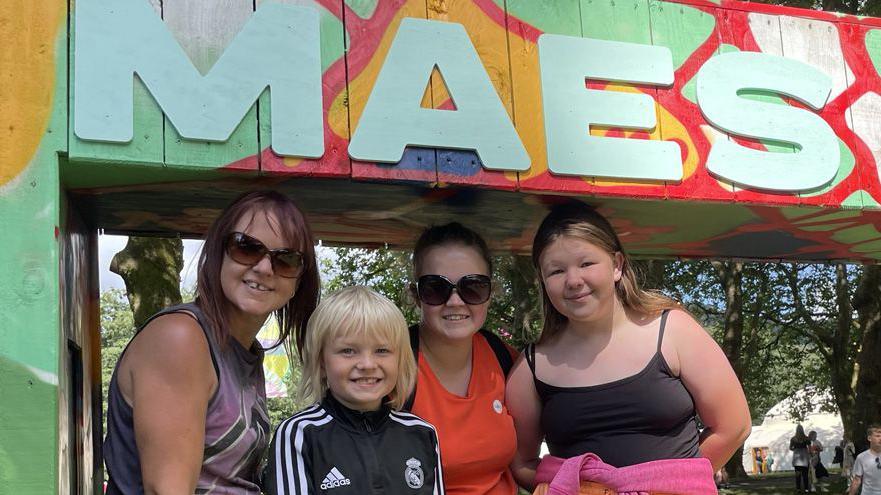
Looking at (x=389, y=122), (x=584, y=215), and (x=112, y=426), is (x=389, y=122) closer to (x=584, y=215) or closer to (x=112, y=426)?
(x=584, y=215)

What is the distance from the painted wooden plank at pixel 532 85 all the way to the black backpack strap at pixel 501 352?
0.71 metres

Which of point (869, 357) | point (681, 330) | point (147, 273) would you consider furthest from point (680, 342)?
point (869, 357)

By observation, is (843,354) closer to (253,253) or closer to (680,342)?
(680,342)

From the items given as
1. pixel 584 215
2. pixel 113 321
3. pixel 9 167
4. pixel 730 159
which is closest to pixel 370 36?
pixel 584 215

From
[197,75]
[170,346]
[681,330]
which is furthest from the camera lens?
[681,330]

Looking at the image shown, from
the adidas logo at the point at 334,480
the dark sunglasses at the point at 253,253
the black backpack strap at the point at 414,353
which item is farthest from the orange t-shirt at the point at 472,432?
the dark sunglasses at the point at 253,253

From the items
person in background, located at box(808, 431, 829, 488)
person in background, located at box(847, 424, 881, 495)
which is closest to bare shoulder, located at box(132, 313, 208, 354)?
person in background, located at box(847, 424, 881, 495)

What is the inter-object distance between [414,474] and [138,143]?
4.77 ft

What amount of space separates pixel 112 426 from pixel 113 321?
130ft

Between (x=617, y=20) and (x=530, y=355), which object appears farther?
(x=617, y=20)

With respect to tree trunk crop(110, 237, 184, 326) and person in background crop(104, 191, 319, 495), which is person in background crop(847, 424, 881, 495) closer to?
tree trunk crop(110, 237, 184, 326)

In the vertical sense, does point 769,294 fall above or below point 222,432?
above

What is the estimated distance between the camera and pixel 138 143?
9.52 feet

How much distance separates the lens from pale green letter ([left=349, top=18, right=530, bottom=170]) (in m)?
3.21
